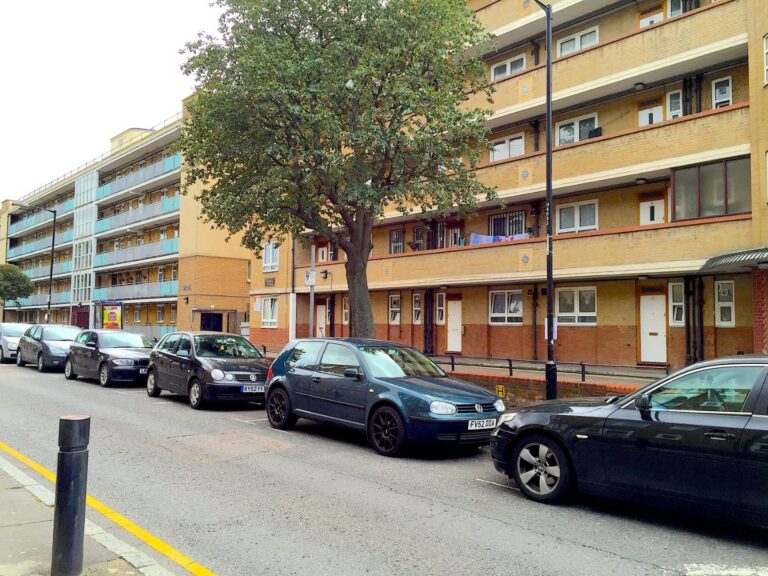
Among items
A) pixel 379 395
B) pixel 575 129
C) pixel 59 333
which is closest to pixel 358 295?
pixel 379 395

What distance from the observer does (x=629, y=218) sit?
18906 mm

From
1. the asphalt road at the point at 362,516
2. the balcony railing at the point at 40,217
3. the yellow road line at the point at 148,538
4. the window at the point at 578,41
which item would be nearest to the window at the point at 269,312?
the window at the point at 578,41

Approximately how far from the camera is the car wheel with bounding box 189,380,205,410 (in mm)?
11891

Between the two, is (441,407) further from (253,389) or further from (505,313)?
(505,313)

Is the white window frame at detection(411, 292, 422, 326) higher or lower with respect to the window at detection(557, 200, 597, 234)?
lower

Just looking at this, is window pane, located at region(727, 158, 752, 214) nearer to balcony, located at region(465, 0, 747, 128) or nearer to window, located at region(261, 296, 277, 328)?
balcony, located at region(465, 0, 747, 128)

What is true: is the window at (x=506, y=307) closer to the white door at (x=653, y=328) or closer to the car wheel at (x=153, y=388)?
the white door at (x=653, y=328)

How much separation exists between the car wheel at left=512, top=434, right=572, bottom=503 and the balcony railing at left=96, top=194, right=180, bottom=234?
1521 inches

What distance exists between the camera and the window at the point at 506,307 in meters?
21.4

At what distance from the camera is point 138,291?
45.4 m

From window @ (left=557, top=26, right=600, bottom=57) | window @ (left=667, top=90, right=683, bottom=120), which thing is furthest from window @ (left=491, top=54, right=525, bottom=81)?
window @ (left=667, top=90, right=683, bottom=120)

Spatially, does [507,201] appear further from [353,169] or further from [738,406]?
[738,406]

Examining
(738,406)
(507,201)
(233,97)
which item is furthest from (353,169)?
(738,406)

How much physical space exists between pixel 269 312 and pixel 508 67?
16.8 meters
